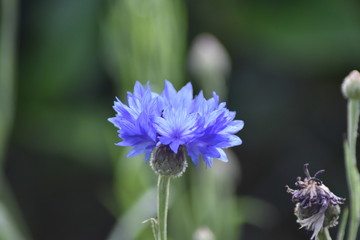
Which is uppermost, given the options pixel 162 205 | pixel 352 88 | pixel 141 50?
pixel 141 50

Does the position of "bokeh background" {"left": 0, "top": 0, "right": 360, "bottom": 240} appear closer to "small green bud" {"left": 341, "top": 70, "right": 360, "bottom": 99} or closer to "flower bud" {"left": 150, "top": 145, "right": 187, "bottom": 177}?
"small green bud" {"left": 341, "top": 70, "right": 360, "bottom": 99}

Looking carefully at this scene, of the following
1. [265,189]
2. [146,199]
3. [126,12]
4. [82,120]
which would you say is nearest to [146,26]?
[126,12]

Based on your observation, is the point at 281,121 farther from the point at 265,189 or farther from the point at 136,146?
the point at 136,146

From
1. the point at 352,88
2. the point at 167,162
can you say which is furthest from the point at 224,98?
the point at 167,162

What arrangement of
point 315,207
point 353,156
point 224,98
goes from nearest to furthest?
point 315,207
point 353,156
point 224,98

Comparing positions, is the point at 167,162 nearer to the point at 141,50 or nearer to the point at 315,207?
the point at 315,207

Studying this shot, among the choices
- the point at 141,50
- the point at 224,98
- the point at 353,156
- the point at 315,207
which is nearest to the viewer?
the point at 315,207

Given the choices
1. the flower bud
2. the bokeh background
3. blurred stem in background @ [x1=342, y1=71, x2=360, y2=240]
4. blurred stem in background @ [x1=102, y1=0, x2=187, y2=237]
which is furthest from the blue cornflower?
the bokeh background

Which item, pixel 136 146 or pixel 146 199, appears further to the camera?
pixel 146 199
